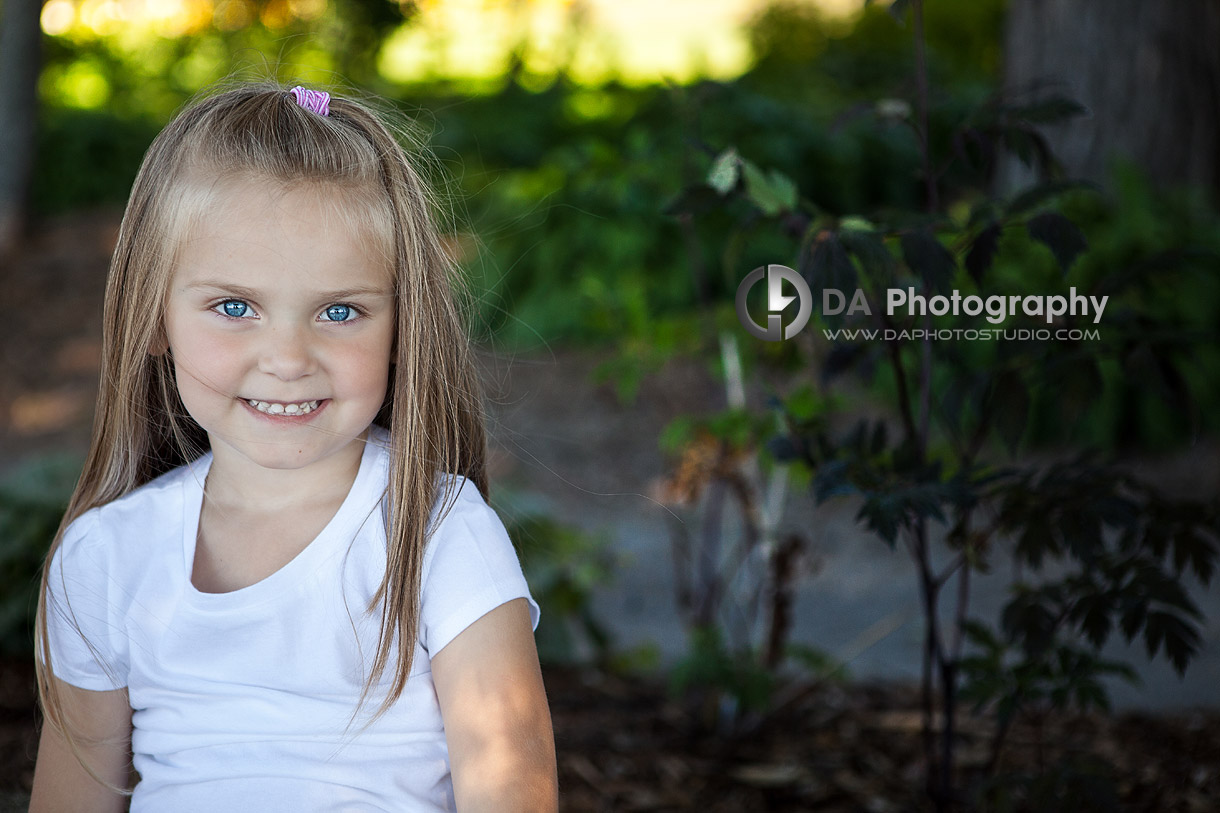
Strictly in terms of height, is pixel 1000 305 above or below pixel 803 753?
above

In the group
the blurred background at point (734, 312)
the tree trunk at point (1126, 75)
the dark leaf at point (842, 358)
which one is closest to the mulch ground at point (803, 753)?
the blurred background at point (734, 312)

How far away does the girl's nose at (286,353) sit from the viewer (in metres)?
1.40

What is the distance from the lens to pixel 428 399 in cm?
152

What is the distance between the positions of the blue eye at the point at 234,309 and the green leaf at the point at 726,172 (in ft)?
2.53

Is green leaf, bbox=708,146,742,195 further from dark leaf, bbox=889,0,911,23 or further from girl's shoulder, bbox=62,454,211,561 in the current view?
girl's shoulder, bbox=62,454,211,561

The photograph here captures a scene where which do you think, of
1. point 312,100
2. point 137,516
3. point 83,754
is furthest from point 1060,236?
point 83,754

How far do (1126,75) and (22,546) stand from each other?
18.0 ft

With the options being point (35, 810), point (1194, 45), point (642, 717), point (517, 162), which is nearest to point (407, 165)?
point (35, 810)

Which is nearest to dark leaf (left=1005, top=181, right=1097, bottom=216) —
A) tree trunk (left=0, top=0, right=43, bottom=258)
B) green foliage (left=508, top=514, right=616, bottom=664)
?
green foliage (left=508, top=514, right=616, bottom=664)

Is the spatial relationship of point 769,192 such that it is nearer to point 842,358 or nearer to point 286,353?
point 842,358

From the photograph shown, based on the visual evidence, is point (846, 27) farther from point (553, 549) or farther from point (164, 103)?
point (553, 549)

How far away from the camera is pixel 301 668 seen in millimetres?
1457

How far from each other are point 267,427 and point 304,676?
0.35 meters

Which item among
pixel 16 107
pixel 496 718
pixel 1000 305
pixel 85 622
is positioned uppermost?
pixel 16 107
